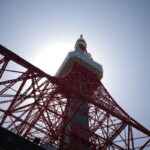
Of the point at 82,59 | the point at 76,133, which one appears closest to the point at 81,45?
the point at 82,59

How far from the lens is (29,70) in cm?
1168

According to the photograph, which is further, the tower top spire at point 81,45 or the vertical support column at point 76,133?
the tower top spire at point 81,45

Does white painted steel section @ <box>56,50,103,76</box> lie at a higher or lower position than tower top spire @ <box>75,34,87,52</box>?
lower

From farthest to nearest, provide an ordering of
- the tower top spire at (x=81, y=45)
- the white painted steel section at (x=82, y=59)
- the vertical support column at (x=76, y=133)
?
1. the tower top spire at (x=81, y=45)
2. the white painted steel section at (x=82, y=59)
3. the vertical support column at (x=76, y=133)

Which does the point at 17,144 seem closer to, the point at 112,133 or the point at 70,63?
the point at 112,133

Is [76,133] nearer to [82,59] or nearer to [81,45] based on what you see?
[82,59]

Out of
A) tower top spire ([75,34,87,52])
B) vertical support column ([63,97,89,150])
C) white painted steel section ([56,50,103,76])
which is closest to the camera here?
vertical support column ([63,97,89,150])

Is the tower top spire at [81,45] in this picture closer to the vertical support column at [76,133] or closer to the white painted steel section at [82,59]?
the white painted steel section at [82,59]

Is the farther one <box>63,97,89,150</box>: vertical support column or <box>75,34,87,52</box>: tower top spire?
<box>75,34,87,52</box>: tower top spire

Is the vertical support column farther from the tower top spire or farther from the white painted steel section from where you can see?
the tower top spire

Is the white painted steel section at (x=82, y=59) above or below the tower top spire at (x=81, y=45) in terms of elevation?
below

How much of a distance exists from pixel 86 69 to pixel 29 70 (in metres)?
9.17

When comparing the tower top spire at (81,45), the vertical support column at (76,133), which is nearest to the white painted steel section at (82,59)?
the vertical support column at (76,133)

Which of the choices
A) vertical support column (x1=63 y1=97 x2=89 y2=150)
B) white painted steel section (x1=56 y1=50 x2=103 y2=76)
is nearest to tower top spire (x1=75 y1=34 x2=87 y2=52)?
white painted steel section (x1=56 y1=50 x2=103 y2=76)
